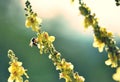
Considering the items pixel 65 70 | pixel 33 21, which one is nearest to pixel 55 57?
pixel 65 70

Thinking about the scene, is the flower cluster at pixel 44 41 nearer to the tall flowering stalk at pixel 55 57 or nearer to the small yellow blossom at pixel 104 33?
the tall flowering stalk at pixel 55 57

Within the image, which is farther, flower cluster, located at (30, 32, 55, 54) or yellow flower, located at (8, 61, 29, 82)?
yellow flower, located at (8, 61, 29, 82)

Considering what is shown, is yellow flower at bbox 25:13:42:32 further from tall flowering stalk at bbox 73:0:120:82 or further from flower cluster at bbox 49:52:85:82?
tall flowering stalk at bbox 73:0:120:82

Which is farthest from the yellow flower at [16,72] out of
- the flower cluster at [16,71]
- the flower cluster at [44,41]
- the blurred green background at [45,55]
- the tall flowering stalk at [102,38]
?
the blurred green background at [45,55]

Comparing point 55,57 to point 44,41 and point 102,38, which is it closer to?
point 44,41

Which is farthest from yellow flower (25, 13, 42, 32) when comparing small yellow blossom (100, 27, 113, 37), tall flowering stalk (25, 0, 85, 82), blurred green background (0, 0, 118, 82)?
blurred green background (0, 0, 118, 82)

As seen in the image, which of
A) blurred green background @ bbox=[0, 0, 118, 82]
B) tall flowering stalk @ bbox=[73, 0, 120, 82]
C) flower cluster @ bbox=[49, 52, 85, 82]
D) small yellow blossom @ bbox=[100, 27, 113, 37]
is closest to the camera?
tall flowering stalk @ bbox=[73, 0, 120, 82]
